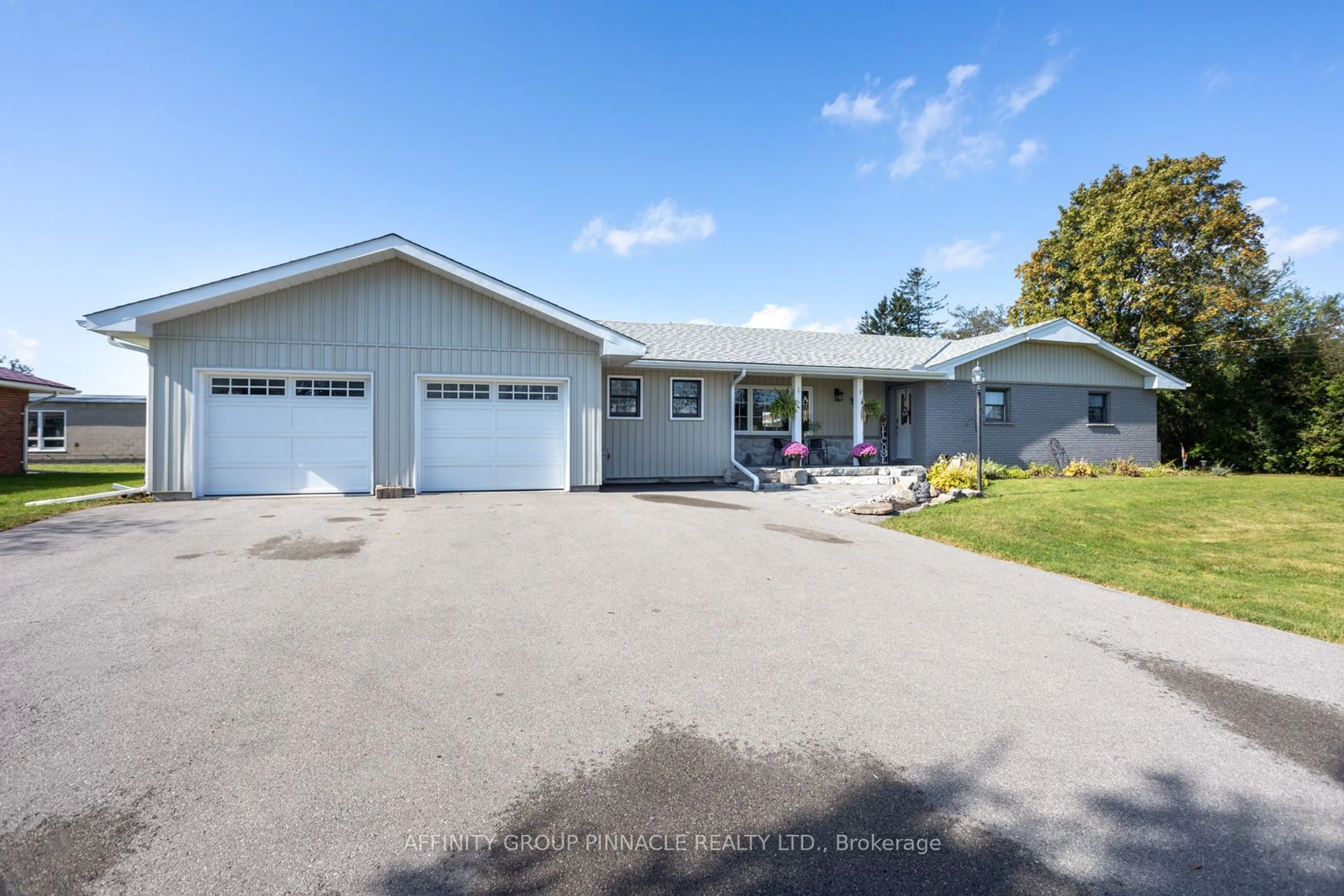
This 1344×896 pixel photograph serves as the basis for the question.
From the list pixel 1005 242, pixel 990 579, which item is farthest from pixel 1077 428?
pixel 990 579

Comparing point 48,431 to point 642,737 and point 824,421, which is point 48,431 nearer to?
point 824,421

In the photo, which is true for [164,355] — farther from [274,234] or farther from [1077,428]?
[1077,428]

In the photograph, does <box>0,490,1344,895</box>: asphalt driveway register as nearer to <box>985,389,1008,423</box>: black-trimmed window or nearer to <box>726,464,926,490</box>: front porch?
<box>726,464,926,490</box>: front porch

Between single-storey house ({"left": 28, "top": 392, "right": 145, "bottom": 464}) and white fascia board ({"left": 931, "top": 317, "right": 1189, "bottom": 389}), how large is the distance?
99.1 feet

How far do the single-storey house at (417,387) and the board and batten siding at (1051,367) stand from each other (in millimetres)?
2449

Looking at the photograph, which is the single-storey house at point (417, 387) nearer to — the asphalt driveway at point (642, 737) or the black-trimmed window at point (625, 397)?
the black-trimmed window at point (625, 397)

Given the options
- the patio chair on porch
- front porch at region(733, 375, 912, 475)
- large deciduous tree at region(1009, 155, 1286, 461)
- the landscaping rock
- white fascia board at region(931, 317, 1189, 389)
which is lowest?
the landscaping rock

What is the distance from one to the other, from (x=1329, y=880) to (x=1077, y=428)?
65.1 feet

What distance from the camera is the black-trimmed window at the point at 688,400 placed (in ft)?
52.3

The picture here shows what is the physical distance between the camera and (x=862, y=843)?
7.29 feet

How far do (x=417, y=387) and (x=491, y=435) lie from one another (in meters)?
1.74

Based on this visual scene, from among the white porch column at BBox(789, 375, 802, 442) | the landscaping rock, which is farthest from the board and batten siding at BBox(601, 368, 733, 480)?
the landscaping rock

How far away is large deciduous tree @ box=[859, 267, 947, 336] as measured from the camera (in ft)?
158

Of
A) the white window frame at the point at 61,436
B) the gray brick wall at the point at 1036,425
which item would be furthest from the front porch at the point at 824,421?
the white window frame at the point at 61,436
